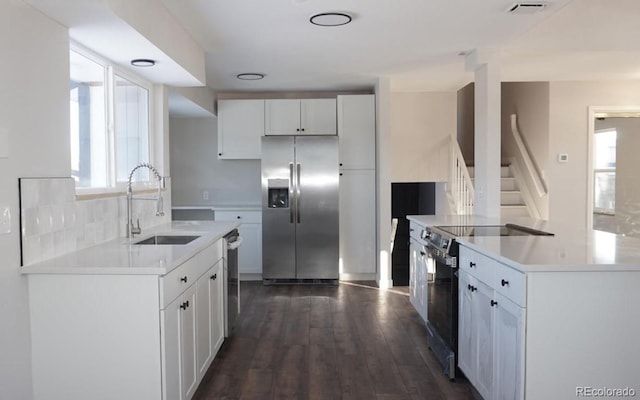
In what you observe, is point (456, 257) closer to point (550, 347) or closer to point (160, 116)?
point (550, 347)

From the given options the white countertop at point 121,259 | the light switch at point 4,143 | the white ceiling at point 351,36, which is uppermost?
the white ceiling at point 351,36

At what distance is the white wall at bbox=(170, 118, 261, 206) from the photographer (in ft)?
20.9

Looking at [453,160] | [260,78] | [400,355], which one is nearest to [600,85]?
[453,160]

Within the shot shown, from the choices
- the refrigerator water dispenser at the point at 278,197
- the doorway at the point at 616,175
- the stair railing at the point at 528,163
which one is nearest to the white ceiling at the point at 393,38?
the doorway at the point at 616,175

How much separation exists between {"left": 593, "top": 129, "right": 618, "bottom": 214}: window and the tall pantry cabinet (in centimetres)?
305

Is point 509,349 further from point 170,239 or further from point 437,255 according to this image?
point 170,239

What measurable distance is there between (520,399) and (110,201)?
2.54 meters

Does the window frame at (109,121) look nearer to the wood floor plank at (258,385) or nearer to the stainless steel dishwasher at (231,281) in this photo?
the stainless steel dishwasher at (231,281)

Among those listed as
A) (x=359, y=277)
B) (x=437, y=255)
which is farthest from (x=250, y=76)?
(x=437, y=255)

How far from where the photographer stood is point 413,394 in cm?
275

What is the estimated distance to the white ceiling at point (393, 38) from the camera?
3023 mm

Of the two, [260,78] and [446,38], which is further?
[260,78]

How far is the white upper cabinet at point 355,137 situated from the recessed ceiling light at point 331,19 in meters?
2.35

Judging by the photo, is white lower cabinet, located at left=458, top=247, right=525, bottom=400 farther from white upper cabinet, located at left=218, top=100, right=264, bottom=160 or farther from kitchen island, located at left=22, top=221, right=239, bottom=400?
white upper cabinet, located at left=218, top=100, right=264, bottom=160
